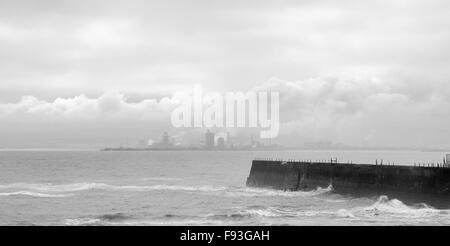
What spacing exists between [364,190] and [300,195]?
6945mm

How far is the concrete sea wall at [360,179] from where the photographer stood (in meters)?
40.2

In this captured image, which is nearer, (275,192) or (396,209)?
(396,209)

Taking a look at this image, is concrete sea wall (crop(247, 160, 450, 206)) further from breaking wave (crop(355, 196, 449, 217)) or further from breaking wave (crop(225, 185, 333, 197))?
breaking wave (crop(355, 196, 449, 217))

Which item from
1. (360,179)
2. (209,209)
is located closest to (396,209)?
(360,179)

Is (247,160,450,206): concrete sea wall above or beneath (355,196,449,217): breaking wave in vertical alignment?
above

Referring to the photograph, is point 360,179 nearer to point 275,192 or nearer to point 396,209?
point 396,209

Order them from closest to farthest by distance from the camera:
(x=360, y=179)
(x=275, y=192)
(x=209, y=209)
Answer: (x=209, y=209) → (x=360, y=179) → (x=275, y=192)

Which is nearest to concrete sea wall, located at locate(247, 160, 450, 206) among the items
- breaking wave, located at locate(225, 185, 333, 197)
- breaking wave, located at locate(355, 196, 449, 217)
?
breaking wave, located at locate(225, 185, 333, 197)

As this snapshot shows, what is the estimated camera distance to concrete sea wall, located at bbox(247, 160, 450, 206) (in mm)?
40209

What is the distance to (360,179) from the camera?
1913 inches

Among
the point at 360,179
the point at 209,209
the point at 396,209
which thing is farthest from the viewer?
the point at 360,179

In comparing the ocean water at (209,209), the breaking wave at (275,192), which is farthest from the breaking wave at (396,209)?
the breaking wave at (275,192)
